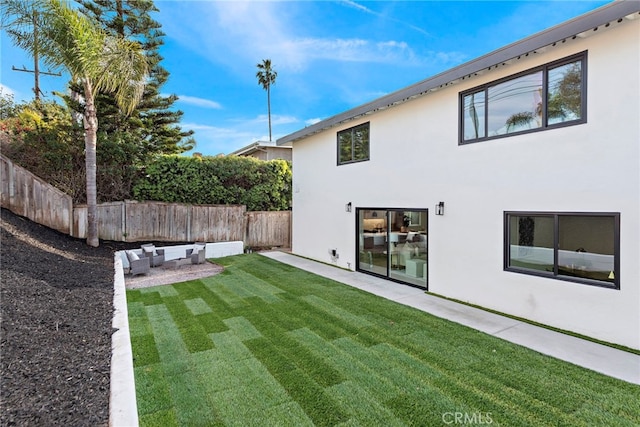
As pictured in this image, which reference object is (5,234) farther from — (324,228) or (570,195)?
(570,195)

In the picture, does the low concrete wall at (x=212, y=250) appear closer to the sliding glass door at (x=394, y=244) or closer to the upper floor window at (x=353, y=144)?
the sliding glass door at (x=394, y=244)

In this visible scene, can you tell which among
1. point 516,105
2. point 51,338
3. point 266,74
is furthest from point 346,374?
point 266,74

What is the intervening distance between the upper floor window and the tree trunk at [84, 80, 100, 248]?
279 inches

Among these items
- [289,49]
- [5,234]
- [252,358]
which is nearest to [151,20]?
[289,49]

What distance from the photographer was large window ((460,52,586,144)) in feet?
15.5

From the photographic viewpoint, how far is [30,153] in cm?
977

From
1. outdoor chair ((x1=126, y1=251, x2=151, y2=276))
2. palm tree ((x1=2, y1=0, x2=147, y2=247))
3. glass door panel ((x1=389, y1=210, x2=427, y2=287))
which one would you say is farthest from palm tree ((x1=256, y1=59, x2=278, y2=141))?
glass door panel ((x1=389, y1=210, x2=427, y2=287))

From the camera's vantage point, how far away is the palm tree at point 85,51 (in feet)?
25.5

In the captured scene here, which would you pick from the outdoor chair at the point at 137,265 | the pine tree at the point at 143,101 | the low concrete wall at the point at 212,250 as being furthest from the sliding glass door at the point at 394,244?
the pine tree at the point at 143,101

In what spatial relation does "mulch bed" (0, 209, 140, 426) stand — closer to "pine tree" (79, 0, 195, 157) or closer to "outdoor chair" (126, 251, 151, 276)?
"outdoor chair" (126, 251, 151, 276)

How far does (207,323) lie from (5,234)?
514 centimetres

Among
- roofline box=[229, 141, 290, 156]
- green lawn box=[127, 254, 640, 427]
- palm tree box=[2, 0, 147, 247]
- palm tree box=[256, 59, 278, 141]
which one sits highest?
palm tree box=[256, 59, 278, 141]

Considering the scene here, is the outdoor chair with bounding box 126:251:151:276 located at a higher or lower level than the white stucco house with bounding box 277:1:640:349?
lower

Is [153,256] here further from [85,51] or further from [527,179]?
[527,179]
